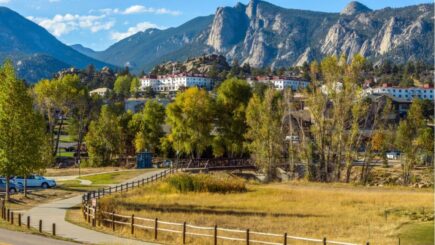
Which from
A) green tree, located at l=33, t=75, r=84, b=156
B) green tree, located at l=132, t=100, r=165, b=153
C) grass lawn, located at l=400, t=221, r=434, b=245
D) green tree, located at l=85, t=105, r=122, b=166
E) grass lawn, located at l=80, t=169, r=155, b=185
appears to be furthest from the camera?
green tree, located at l=33, t=75, r=84, b=156

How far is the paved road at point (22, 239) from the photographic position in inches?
1070

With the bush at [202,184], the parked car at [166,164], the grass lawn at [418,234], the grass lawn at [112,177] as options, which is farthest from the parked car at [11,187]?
the grass lawn at [418,234]

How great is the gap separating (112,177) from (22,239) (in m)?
44.3

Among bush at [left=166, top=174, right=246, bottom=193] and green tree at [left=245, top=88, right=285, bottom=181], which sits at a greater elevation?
green tree at [left=245, top=88, right=285, bottom=181]

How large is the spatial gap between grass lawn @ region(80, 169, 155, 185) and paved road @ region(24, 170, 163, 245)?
17.9 meters

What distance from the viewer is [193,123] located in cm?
8788

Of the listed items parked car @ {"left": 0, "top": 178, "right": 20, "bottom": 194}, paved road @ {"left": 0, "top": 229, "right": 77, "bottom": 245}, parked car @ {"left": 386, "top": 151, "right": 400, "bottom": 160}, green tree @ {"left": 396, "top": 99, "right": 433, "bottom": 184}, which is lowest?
parked car @ {"left": 0, "top": 178, "right": 20, "bottom": 194}

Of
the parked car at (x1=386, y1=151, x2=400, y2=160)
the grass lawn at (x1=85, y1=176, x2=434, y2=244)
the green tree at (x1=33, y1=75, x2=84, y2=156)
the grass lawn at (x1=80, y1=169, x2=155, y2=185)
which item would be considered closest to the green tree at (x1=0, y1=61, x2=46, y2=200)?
the grass lawn at (x1=85, y1=176, x2=434, y2=244)

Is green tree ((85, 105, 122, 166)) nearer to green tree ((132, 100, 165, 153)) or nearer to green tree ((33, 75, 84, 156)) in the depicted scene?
green tree ((132, 100, 165, 153))

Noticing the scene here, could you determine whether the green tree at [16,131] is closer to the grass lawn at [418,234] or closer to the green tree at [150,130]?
the grass lawn at [418,234]

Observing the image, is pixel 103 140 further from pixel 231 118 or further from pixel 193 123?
pixel 231 118

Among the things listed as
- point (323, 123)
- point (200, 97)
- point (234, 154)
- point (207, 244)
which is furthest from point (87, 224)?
point (234, 154)

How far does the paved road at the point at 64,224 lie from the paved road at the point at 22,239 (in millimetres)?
1285

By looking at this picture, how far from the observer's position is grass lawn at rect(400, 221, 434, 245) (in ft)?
97.7
